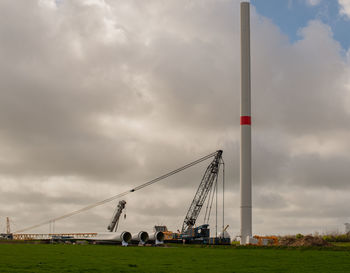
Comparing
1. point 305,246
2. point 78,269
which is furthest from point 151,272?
point 305,246

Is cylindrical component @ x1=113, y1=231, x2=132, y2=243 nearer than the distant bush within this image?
Yes

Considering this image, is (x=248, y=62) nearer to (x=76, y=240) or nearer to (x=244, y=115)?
(x=244, y=115)

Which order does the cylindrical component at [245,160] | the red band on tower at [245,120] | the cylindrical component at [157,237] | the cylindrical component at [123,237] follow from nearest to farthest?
1. the cylindrical component at [123,237]
2. the cylindrical component at [157,237]
3. the cylindrical component at [245,160]
4. the red band on tower at [245,120]

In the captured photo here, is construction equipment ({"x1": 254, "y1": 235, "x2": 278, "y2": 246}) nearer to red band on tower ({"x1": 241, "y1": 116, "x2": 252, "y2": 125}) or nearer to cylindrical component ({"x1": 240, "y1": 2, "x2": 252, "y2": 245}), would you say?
cylindrical component ({"x1": 240, "y1": 2, "x2": 252, "y2": 245})

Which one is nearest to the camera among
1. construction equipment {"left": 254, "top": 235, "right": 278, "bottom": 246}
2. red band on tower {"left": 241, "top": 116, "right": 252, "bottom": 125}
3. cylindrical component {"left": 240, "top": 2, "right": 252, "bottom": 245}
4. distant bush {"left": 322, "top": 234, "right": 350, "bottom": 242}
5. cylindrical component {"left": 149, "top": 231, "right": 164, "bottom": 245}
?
cylindrical component {"left": 149, "top": 231, "right": 164, "bottom": 245}

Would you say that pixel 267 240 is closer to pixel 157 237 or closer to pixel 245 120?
pixel 157 237

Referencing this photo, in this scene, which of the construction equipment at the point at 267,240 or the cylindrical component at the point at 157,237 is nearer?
the cylindrical component at the point at 157,237

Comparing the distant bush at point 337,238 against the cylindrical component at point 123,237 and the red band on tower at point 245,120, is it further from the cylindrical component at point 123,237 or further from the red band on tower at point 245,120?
the cylindrical component at point 123,237

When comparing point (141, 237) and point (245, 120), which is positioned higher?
point (245, 120)


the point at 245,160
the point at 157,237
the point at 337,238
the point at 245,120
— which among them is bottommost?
the point at 337,238

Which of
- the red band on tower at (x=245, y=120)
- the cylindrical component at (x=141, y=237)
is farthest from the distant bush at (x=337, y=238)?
the cylindrical component at (x=141, y=237)

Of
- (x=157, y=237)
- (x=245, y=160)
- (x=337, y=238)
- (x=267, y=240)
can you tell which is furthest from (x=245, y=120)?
(x=337, y=238)

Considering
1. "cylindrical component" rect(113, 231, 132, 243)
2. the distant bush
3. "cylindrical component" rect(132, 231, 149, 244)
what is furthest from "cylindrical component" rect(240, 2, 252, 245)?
"cylindrical component" rect(113, 231, 132, 243)

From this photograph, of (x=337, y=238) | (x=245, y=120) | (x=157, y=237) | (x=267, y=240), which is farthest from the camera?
(x=337, y=238)
